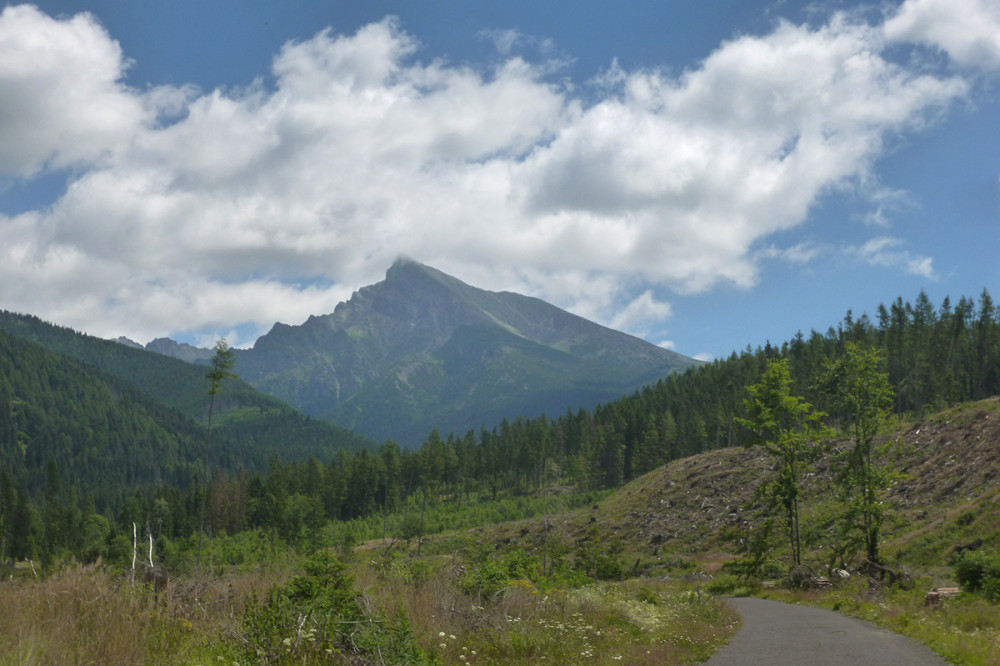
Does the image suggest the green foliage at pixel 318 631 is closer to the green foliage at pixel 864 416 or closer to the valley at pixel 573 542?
the valley at pixel 573 542

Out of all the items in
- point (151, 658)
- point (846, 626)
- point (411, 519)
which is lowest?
point (411, 519)

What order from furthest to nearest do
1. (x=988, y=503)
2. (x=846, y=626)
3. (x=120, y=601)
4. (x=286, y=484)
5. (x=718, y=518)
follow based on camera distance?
1. (x=286, y=484)
2. (x=718, y=518)
3. (x=988, y=503)
4. (x=846, y=626)
5. (x=120, y=601)

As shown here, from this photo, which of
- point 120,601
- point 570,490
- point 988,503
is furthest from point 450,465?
point 120,601

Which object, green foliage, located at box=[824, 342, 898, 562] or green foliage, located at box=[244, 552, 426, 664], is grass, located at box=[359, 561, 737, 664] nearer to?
green foliage, located at box=[244, 552, 426, 664]

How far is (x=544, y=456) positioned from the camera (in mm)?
139250

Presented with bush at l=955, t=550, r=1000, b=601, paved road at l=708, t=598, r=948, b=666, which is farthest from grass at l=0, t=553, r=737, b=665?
bush at l=955, t=550, r=1000, b=601

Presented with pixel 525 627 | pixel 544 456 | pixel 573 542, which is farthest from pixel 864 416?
pixel 544 456

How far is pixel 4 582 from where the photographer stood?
31.7 feet

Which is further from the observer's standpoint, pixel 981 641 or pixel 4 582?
pixel 981 641

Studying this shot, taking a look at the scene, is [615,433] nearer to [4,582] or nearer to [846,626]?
[846,626]

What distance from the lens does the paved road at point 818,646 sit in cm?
1215

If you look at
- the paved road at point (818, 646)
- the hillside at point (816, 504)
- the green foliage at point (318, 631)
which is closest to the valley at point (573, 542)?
the green foliage at point (318, 631)

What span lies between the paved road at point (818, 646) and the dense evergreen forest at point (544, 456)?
70.4 metres

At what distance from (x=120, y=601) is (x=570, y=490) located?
12690 centimetres
